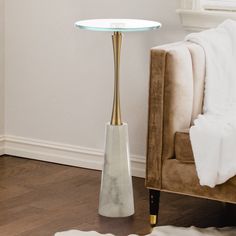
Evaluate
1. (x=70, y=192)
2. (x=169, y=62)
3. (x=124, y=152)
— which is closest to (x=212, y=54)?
(x=169, y=62)

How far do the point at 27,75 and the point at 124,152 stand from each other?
1228mm

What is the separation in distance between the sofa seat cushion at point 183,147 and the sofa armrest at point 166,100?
31mm

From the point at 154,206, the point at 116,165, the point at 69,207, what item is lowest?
the point at 69,207

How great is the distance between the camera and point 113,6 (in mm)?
4059

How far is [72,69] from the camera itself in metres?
4.26

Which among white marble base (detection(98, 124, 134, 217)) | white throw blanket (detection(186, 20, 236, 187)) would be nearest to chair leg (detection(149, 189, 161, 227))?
white marble base (detection(98, 124, 134, 217))

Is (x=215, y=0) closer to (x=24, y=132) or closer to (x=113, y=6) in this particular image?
(x=113, y=6)

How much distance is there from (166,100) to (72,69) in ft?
3.95

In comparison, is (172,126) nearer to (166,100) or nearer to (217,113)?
(166,100)

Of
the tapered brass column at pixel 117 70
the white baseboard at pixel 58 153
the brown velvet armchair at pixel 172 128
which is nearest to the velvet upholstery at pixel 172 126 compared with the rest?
the brown velvet armchair at pixel 172 128

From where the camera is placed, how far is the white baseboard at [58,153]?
4.14m

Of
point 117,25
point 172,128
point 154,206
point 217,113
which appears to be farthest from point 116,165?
point 117,25

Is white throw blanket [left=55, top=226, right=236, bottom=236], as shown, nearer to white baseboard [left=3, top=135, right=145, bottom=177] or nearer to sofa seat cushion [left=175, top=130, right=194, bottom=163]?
sofa seat cushion [left=175, top=130, right=194, bottom=163]

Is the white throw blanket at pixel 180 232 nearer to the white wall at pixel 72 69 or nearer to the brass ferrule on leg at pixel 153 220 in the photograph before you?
the brass ferrule on leg at pixel 153 220
